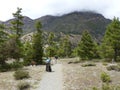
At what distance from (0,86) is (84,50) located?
43711 mm

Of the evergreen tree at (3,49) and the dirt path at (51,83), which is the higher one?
the evergreen tree at (3,49)

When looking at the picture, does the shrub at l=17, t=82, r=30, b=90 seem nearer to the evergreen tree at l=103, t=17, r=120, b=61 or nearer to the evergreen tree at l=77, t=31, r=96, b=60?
the evergreen tree at l=103, t=17, r=120, b=61

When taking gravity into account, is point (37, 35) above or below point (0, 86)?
above

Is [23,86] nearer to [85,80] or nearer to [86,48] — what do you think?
[85,80]

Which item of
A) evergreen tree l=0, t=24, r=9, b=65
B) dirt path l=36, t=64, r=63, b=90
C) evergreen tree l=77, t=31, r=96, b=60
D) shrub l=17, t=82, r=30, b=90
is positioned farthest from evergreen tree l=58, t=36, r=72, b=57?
shrub l=17, t=82, r=30, b=90

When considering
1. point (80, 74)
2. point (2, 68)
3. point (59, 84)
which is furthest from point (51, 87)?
point (2, 68)

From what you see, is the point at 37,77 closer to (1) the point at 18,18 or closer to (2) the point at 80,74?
(2) the point at 80,74

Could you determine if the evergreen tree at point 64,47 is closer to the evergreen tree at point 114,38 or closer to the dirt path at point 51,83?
the evergreen tree at point 114,38

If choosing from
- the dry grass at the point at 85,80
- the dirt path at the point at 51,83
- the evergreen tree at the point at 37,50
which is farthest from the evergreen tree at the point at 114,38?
the dirt path at the point at 51,83

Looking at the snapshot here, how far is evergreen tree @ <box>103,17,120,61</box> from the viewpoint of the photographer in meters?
61.9

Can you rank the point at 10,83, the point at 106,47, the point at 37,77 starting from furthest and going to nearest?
the point at 106,47 → the point at 37,77 → the point at 10,83

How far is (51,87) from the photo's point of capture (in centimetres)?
2611

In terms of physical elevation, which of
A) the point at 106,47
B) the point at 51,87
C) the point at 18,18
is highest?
the point at 18,18

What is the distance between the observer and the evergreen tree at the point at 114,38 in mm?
61875
